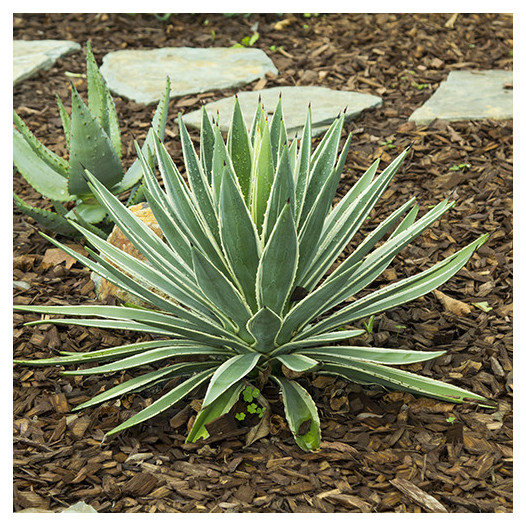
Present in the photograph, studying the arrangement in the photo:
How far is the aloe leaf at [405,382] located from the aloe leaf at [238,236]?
0.51 m

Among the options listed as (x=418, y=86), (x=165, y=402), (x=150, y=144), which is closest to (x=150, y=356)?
(x=165, y=402)

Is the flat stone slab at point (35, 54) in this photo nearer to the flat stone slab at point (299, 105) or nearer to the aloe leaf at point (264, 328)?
the flat stone slab at point (299, 105)

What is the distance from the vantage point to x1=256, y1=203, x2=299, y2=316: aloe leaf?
2.53m

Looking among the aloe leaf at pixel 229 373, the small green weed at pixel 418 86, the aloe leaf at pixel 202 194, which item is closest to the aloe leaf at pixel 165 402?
the aloe leaf at pixel 229 373

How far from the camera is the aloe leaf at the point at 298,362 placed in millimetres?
2650

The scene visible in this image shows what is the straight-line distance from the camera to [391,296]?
→ 301cm

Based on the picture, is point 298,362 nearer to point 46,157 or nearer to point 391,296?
point 391,296

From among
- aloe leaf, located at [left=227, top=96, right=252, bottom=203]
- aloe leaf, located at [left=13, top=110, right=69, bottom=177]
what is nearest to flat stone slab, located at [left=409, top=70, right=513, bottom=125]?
aloe leaf, located at [left=13, top=110, right=69, bottom=177]

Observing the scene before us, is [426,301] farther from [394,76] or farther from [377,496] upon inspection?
[394,76]

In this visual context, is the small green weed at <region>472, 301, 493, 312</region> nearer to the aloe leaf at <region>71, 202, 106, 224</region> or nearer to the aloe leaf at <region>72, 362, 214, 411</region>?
the aloe leaf at <region>72, 362, 214, 411</region>

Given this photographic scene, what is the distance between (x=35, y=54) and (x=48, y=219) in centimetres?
293

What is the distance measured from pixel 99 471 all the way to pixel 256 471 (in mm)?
609

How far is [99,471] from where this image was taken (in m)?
2.84
